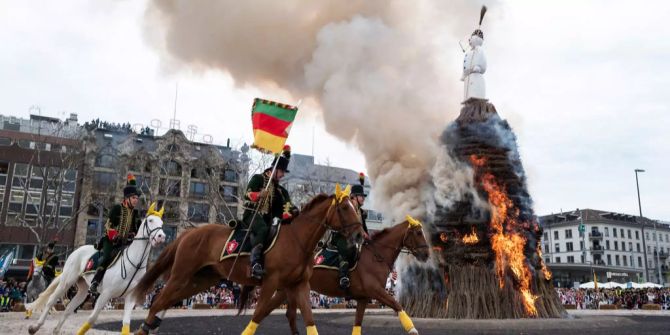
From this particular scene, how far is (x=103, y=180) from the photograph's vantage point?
64.9m

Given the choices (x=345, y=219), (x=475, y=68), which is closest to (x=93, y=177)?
(x=475, y=68)

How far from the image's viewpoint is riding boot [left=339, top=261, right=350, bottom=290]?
1274cm

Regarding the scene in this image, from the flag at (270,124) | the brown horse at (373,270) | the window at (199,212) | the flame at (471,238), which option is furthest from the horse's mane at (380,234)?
the window at (199,212)

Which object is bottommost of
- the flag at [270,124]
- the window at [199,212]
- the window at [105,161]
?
the flag at [270,124]

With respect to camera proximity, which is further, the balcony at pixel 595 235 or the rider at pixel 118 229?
the balcony at pixel 595 235

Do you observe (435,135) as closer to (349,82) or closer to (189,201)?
(349,82)

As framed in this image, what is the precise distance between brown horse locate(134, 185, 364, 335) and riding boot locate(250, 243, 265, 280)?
13cm

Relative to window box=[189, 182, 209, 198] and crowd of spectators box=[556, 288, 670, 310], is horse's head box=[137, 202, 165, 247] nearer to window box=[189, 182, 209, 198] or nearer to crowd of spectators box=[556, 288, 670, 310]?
crowd of spectators box=[556, 288, 670, 310]

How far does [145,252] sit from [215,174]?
5308 cm

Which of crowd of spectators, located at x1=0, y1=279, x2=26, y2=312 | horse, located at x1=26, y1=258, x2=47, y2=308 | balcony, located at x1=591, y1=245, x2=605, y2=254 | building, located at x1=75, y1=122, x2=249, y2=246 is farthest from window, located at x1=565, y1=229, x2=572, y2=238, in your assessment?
horse, located at x1=26, y1=258, x2=47, y2=308

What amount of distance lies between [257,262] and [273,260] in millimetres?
305

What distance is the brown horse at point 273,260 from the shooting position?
9.45 m

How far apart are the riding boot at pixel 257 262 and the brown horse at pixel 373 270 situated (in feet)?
7.84

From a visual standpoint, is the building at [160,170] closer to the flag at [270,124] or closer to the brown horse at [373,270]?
the brown horse at [373,270]
